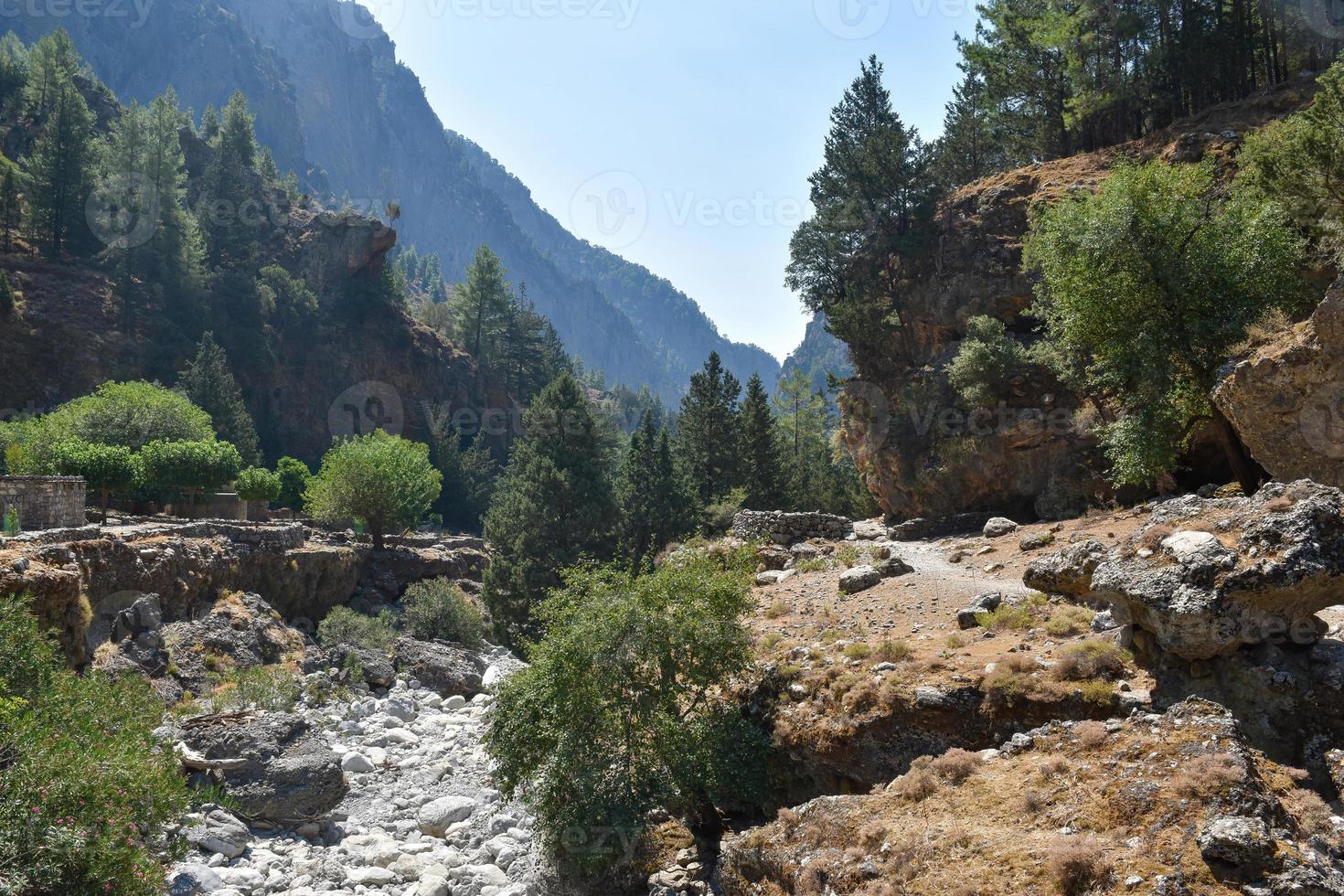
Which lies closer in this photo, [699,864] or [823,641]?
[699,864]

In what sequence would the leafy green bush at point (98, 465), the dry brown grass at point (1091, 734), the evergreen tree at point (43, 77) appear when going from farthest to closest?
the evergreen tree at point (43, 77) < the leafy green bush at point (98, 465) < the dry brown grass at point (1091, 734)

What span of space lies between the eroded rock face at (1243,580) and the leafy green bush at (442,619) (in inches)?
1056

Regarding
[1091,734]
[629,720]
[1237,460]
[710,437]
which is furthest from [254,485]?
[1091,734]

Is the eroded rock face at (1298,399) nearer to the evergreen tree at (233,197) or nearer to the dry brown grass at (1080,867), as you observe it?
the dry brown grass at (1080,867)

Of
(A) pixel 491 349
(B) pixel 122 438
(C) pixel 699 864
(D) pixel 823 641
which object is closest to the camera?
(C) pixel 699 864

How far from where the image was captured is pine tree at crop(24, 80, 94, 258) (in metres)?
65.9

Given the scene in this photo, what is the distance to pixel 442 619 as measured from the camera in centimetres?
3164

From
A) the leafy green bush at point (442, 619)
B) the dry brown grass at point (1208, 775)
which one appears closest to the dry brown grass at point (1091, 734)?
the dry brown grass at point (1208, 775)

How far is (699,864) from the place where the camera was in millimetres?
10711

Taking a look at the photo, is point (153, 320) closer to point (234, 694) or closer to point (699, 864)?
point (234, 694)

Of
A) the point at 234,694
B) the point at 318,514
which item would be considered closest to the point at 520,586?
the point at 234,694

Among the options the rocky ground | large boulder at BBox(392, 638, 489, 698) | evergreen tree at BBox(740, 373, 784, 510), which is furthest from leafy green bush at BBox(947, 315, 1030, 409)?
evergreen tree at BBox(740, 373, 784, 510)

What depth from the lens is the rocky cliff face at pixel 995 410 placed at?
2398 centimetres

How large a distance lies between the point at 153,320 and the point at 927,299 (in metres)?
65.9
